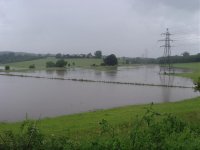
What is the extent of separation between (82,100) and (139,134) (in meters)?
20.3

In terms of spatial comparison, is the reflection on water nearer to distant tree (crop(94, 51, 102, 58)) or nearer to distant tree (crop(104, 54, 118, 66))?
distant tree (crop(104, 54, 118, 66))

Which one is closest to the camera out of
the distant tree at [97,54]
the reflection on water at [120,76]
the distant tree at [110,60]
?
the reflection on water at [120,76]

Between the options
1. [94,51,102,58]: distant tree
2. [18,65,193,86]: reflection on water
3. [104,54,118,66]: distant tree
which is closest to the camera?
[18,65,193,86]: reflection on water

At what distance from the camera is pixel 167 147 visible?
17.3ft

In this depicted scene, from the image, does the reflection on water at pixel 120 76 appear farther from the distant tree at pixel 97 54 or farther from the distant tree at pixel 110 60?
the distant tree at pixel 97 54

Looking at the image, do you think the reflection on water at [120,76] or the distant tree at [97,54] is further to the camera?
the distant tree at [97,54]

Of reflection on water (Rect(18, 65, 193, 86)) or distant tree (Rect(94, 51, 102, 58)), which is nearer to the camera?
reflection on water (Rect(18, 65, 193, 86))

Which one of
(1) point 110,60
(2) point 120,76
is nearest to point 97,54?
(1) point 110,60

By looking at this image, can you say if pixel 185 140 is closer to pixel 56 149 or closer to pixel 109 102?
pixel 56 149

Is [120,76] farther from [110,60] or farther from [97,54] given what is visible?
[97,54]

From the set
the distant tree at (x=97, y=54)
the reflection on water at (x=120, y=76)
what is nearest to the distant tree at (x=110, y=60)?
the reflection on water at (x=120, y=76)

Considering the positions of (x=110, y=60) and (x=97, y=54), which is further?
(x=97, y=54)

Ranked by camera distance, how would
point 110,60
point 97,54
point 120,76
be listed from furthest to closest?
1. point 97,54
2. point 110,60
3. point 120,76

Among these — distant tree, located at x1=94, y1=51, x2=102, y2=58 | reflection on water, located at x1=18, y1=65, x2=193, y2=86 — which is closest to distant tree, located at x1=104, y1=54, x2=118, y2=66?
reflection on water, located at x1=18, y1=65, x2=193, y2=86
